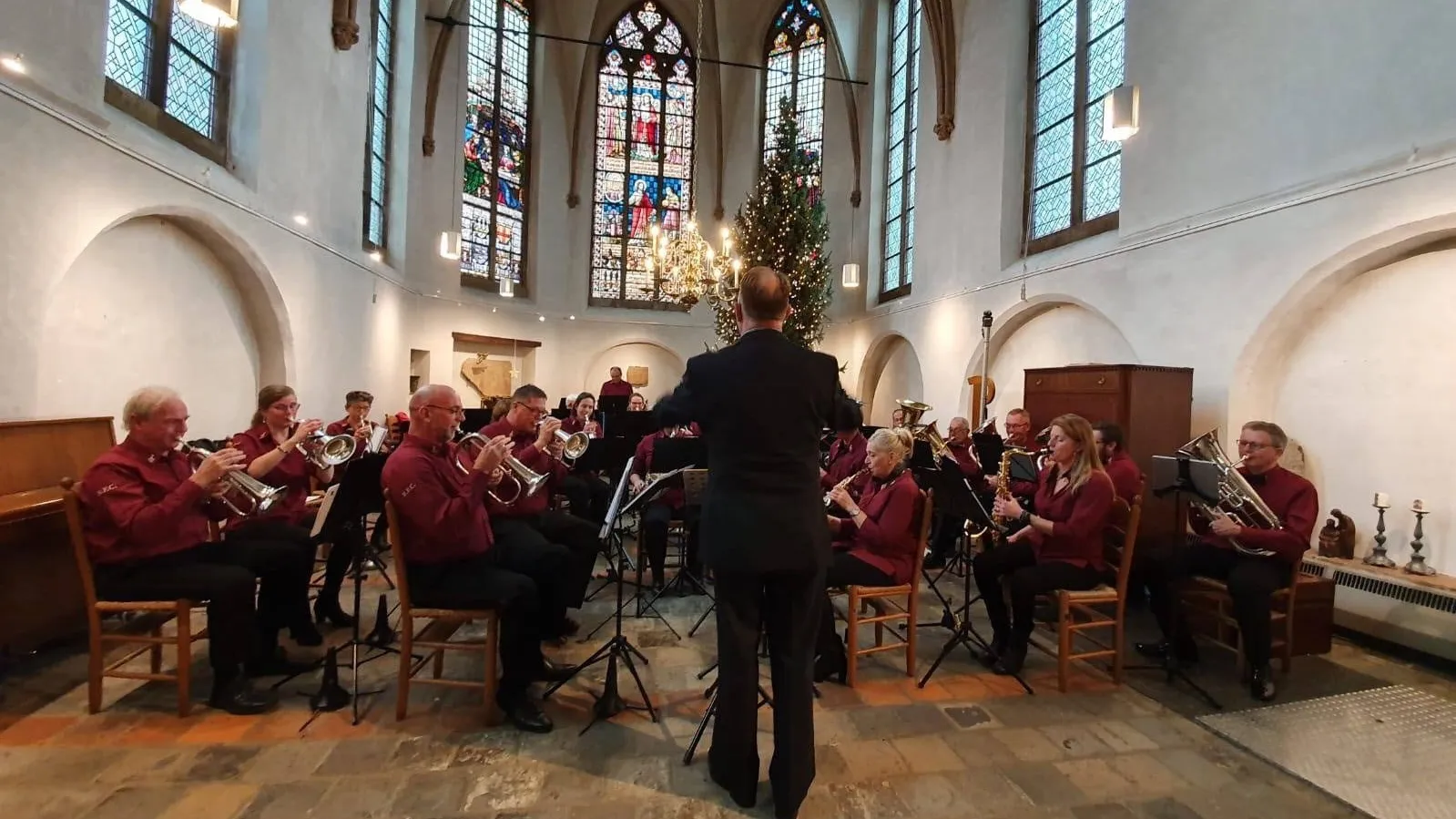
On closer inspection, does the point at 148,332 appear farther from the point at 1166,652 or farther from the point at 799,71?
the point at 799,71

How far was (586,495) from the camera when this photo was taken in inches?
235

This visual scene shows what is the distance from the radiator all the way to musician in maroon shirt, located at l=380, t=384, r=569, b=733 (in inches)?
202

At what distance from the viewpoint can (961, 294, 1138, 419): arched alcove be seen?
704 cm

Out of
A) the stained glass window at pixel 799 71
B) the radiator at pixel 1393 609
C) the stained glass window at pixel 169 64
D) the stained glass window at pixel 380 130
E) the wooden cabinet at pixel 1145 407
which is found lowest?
the radiator at pixel 1393 609

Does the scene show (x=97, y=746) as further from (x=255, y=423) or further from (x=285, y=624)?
(x=255, y=423)

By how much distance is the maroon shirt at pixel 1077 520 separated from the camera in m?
3.53

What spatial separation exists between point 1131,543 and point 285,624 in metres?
4.88

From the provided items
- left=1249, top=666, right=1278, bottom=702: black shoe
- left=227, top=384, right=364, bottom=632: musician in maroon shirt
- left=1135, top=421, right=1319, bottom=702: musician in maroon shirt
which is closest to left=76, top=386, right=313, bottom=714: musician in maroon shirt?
left=227, top=384, right=364, bottom=632: musician in maroon shirt

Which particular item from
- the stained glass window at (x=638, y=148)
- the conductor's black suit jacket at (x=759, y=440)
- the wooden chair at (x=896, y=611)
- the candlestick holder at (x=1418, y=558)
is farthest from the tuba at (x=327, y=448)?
the stained glass window at (x=638, y=148)

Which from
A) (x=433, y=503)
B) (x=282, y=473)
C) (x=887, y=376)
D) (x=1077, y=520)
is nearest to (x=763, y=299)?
(x=433, y=503)

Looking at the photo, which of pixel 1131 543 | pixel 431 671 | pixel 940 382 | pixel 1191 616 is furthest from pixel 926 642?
pixel 940 382

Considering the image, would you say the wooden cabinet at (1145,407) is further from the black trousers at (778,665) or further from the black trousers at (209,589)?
the black trousers at (209,589)

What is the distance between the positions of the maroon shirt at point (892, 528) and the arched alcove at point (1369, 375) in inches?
135

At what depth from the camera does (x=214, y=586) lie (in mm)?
2984
